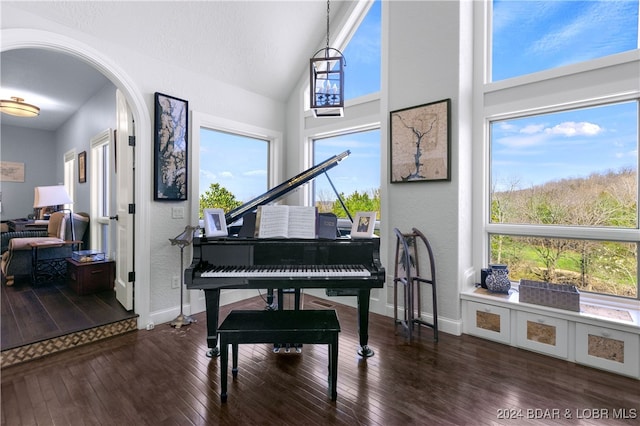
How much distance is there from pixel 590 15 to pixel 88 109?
24.4 ft

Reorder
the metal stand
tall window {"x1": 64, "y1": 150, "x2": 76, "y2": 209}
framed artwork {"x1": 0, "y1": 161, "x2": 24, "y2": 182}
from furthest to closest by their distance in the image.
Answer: framed artwork {"x1": 0, "y1": 161, "x2": 24, "y2": 182}
tall window {"x1": 64, "y1": 150, "x2": 76, "y2": 209}
the metal stand

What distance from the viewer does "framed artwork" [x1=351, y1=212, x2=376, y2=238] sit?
2829 millimetres

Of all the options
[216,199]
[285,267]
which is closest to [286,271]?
[285,267]

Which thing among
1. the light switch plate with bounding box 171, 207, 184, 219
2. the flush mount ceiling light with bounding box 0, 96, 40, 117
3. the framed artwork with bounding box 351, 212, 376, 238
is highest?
the flush mount ceiling light with bounding box 0, 96, 40, 117

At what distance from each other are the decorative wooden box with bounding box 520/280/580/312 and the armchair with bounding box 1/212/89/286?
20.2 ft

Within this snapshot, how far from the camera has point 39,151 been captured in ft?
26.7

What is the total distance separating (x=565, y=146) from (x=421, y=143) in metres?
1.33

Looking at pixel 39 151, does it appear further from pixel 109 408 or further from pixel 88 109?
pixel 109 408

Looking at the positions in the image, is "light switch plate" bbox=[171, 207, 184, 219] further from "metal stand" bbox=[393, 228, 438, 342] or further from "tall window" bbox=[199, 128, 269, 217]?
"metal stand" bbox=[393, 228, 438, 342]

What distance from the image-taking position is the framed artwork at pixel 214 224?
276 cm

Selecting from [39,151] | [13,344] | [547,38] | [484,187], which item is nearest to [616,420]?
[484,187]

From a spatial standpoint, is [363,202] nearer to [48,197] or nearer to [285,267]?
[285,267]

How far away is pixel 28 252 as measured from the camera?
462 centimetres

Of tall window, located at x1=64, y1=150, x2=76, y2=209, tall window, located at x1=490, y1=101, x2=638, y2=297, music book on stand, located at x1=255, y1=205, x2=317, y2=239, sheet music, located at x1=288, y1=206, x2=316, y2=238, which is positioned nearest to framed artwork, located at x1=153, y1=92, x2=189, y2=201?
music book on stand, located at x1=255, y1=205, x2=317, y2=239
